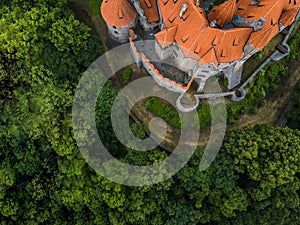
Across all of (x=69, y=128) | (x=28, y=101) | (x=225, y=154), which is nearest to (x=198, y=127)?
(x=225, y=154)

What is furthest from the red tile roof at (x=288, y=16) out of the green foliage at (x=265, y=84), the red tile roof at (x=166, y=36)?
the red tile roof at (x=166, y=36)

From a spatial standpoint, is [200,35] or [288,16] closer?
[200,35]

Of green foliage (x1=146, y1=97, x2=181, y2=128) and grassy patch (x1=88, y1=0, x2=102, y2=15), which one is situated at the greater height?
grassy patch (x1=88, y1=0, x2=102, y2=15)

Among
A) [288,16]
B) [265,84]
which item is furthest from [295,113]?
[288,16]

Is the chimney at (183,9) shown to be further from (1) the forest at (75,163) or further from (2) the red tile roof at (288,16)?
(1) the forest at (75,163)

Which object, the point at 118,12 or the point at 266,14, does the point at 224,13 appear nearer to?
the point at 266,14

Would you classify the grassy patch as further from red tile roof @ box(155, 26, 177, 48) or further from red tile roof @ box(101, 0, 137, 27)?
red tile roof @ box(155, 26, 177, 48)

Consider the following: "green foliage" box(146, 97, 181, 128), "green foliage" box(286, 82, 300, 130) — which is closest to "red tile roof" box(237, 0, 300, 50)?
"green foliage" box(146, 97, 181, 128)
